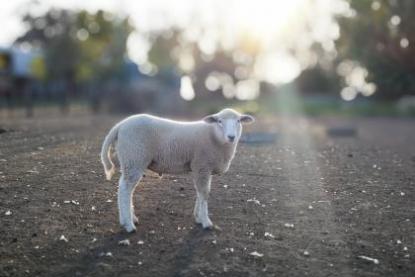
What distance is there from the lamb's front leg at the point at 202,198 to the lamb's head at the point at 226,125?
56 centimetres

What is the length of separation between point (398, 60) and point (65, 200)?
2887cm

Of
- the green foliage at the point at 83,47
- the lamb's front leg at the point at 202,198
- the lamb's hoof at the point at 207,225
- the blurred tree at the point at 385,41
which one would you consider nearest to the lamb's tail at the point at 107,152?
the lamb's front leg at the point at 202,198

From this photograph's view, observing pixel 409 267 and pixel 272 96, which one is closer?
pixel 409 267

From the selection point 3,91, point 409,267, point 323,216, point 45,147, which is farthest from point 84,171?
point 3,91

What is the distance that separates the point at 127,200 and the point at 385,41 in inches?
1154

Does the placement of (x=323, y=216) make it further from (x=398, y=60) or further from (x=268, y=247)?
(x=398, y=60)

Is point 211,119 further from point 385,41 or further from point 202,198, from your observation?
point 385,41

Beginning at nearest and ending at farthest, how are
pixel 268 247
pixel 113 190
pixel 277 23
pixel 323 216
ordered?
1. pixel 268 247
2. pixel 323 216
3. pixel 113 190
4. pixel 277 23

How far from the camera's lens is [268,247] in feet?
23.0

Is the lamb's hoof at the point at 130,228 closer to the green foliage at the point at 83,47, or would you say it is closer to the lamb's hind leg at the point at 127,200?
the lamb's hind leg at the point at 127,200

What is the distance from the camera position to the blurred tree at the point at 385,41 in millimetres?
33000

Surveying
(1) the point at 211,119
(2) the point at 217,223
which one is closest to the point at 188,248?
(2) the point at 217,223

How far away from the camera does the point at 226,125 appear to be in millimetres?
7836

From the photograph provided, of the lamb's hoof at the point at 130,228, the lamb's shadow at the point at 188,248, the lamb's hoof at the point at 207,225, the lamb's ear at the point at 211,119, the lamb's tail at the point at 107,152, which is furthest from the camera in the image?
the lamb's ear at the point at 211,119
